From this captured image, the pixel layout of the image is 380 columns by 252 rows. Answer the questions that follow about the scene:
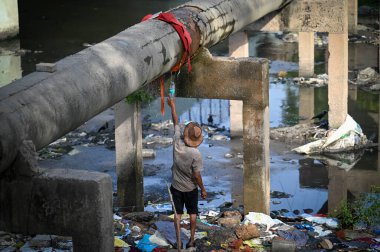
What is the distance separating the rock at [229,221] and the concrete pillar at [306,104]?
6731 millimetres

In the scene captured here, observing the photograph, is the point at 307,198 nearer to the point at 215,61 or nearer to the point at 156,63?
the point at 215,61

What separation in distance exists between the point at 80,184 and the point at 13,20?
19.2m

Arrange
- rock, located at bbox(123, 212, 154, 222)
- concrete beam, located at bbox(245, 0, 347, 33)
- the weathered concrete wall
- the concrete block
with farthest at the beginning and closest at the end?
the weathered concrete wall → concrete beam, located at bbox(245, 0, 347, 33) → rock, located at bbox(123, 212, 154, 222) → the concrete block

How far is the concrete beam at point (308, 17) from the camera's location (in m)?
15.1

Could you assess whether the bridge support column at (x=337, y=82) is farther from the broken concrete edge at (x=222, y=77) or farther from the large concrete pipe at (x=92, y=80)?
the broken concrete edge at (x=222, y=77)

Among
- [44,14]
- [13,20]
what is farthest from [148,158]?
[44,14]

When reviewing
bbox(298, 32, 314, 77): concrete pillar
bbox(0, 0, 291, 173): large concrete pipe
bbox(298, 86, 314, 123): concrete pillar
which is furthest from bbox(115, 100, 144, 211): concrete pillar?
bbox(298, 32, 314, 77): concrete pillar

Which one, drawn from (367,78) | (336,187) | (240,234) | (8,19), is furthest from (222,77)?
(8,19)

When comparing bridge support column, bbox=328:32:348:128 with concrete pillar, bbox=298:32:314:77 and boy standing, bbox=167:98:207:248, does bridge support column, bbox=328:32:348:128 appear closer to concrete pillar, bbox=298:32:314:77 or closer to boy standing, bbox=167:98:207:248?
concrete pillar, bbox=298:32:314:77

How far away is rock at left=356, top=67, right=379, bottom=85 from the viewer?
19.4m

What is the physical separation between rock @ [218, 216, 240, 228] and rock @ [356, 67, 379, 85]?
390 inches

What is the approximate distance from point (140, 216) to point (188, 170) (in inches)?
68.5

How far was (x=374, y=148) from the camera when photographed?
1490 centimetres

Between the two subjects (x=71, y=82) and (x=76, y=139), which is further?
(x=76, y=139)
